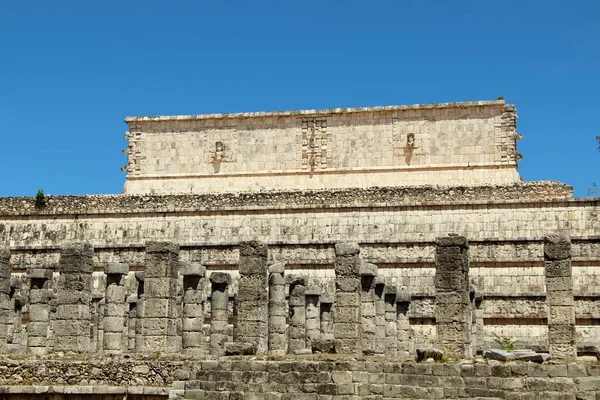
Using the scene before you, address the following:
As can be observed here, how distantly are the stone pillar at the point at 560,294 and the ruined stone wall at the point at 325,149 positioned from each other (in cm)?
1516

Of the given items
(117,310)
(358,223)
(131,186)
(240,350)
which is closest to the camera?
(240,350)

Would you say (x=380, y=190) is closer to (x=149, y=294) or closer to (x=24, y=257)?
(x=24, y=257)

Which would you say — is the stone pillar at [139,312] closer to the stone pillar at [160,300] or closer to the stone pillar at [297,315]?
the stone pillar at [160,300]

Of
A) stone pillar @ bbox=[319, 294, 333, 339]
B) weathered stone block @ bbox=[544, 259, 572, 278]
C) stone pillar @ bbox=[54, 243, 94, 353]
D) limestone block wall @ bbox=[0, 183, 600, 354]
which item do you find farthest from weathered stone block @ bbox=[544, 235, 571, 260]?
stone pillar @ bbox=[54, 243, 94, 353]

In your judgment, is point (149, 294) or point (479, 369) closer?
point (479, 369)

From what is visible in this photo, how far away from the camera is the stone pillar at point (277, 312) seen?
74.7 feet

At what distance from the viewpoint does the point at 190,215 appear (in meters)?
34.8

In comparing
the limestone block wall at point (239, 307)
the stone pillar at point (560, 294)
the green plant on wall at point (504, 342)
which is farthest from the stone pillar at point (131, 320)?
the stone pillar at point (560, 294)

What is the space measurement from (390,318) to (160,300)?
8.02 meters

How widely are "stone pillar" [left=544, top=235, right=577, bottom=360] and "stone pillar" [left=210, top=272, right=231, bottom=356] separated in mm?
6457

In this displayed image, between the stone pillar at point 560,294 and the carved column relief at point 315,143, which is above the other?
the carved column relief at point 315,143

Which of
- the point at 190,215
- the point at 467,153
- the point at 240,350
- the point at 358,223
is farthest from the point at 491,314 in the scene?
the point at 240,350

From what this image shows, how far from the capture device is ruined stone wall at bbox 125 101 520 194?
3688 centimetres

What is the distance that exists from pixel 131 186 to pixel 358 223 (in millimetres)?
9794
